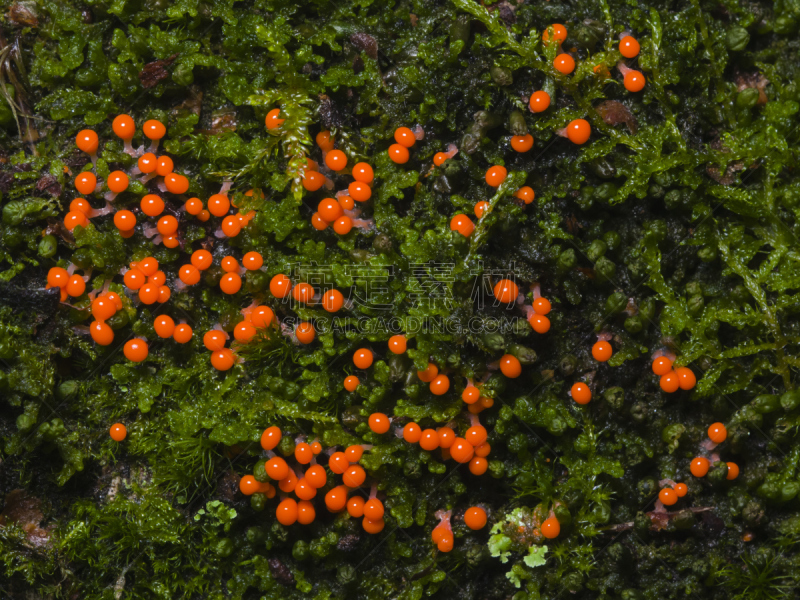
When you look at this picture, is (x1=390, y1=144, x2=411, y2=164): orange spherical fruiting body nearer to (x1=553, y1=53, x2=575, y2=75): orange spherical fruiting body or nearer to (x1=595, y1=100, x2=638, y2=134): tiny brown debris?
(x1=553, y1=53, x2=575, y2=75): orange spherical fruiting body

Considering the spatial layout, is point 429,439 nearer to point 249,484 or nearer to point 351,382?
point 351,382

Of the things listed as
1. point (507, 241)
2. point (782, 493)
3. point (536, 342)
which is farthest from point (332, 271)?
point (782, 493)

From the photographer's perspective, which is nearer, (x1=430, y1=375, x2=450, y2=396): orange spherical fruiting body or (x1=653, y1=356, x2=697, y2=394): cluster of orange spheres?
(x1=430, y1=375, x2=450, y2=396): orange spherical fruiting body

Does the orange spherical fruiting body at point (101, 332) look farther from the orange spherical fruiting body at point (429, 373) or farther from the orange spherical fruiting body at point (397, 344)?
the orange spherical fruiting body at point (429, 373)

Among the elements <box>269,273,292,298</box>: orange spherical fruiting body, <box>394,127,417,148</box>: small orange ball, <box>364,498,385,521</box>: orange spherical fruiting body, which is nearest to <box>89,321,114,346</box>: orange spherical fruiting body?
<box>269,273,292,298</box>: orange spherical fruiting body

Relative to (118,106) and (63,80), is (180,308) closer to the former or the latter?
(118,106)

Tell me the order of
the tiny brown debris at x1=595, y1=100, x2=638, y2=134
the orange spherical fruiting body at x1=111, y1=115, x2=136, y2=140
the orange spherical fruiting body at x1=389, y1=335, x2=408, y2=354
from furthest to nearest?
the tiny brown debris at x1=595, y1=100, x2=638, y2=134
the orange spherical fruiting body at x1=111, y1=115, x2=136, y2=140
the orange spherical fruiting body at x1=389, y1=335, x2=408, y2=354
